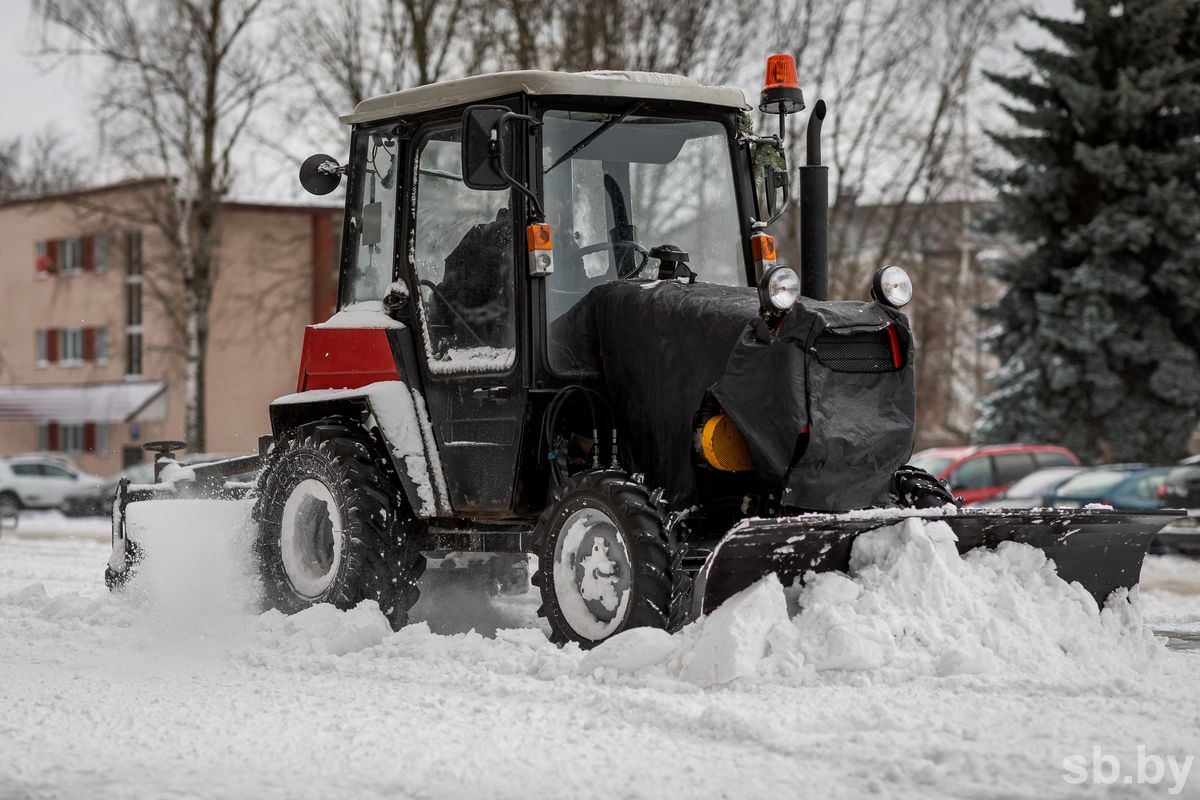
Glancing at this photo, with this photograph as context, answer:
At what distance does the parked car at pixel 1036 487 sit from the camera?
19.0m

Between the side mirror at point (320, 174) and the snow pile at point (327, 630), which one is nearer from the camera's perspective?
the snow pile at point (327, 630)

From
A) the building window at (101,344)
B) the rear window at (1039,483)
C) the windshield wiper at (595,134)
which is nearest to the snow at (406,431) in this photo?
the windshield wiper at (595,134)

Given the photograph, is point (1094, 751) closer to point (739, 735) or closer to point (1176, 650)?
point (739, 735)

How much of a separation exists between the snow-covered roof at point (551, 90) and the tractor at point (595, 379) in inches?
0.5

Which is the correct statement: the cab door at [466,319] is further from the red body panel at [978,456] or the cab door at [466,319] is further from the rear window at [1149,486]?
the red body panel at [978,456]

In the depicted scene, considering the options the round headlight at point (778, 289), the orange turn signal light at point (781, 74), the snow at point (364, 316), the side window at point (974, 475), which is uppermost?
the orange turn signal light at point (781, 74)

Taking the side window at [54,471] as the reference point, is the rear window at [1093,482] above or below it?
above

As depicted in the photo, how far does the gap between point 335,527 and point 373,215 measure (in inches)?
66.1

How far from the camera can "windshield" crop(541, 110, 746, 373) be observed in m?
7.23

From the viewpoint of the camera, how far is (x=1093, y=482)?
61.4 feet

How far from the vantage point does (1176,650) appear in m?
7.74

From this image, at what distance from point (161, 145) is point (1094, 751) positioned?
25238 mm

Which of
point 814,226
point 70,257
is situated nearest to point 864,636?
point 814,226

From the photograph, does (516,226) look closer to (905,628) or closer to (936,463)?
(905,628)
